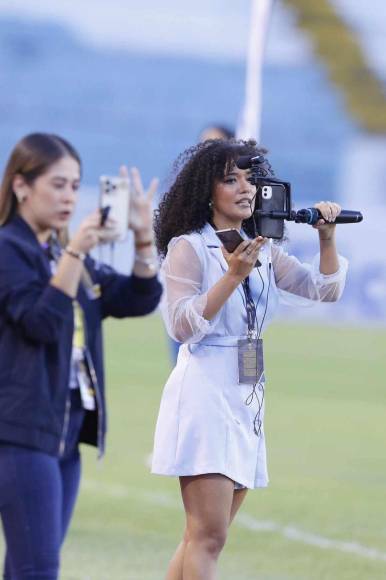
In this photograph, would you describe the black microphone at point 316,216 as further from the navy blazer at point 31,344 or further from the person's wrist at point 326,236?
A: the navy blazer at point 31,344

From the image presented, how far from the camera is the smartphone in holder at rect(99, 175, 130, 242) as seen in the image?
4879 millimetres

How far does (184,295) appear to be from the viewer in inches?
186

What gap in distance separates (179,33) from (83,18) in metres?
2.43

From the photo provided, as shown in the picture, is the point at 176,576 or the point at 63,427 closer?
the point at 63,427

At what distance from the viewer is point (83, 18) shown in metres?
36.1

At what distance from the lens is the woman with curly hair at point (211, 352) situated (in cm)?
471

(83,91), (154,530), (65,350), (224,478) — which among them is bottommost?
(154,530)

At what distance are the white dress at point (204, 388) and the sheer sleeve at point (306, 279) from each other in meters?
0.20

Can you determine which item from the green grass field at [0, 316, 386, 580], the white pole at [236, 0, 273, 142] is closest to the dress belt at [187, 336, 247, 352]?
the green grass field at [0, 316, 386, 580]

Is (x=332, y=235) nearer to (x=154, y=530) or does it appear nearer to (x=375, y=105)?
(x=154, y=530)

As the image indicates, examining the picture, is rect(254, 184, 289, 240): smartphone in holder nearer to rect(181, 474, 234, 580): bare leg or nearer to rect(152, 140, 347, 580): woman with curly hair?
rect(152, 140, 347, 580): woman with curly hair

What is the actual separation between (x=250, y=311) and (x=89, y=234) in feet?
2.05

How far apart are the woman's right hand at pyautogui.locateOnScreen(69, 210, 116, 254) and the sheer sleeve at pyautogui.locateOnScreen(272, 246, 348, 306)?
72 cm

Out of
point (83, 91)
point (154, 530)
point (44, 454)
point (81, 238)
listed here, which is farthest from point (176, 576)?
point (83, 91)
